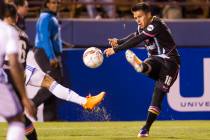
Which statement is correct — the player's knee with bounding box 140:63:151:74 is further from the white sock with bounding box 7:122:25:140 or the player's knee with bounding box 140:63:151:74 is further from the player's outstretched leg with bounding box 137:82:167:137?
the white sock with bounding box 7:122:25:140

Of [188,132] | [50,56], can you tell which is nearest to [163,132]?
[188,132]

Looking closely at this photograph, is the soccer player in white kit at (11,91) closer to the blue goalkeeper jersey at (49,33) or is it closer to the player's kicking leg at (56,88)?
the player's kicking leg at (56,88)

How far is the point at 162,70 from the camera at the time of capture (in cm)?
1127

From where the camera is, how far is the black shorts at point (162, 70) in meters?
11.2

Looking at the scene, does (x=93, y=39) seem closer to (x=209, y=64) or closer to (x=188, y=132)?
(x=209, y=64)

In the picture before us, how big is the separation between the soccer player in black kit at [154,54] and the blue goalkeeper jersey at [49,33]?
3.26 metres

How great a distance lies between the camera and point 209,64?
52.0 feet

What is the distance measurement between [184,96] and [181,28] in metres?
1.84

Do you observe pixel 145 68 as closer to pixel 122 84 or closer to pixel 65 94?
pixel 65 94

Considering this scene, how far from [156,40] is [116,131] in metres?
1.60

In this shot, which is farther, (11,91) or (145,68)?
(145,68)

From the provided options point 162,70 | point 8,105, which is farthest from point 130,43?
point 8,105

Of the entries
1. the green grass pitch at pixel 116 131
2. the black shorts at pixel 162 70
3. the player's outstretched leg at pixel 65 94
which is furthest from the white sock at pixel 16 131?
the black shorts at pixel 162 70

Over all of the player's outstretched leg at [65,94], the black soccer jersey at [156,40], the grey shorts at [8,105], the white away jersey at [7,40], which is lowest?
the player's outstretched leg at [65,94]
